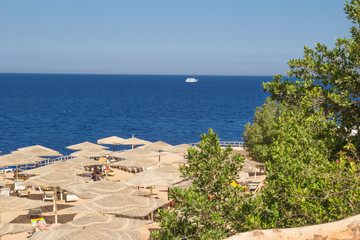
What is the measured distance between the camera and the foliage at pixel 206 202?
8.57 m

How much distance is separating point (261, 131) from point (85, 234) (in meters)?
20.7

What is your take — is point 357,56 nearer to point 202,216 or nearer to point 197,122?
point 202,216

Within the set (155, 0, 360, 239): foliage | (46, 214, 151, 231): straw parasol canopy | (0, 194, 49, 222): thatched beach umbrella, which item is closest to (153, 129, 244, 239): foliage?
(155, 0, 360, 239): foliage

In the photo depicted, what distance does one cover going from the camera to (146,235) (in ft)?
52.6

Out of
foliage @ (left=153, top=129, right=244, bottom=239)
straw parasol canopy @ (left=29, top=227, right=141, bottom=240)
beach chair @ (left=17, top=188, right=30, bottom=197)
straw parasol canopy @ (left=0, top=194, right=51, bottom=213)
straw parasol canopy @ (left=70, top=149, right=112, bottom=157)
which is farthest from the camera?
straw parasol canopy @ (left=70, top=149, right=112, bottom=157)

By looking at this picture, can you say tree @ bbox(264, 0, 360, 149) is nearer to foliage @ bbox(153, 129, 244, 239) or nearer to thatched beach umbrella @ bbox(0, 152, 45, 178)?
foliage @ bbox(153, 129, 244, 239)

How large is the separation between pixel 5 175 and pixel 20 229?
1764 cm

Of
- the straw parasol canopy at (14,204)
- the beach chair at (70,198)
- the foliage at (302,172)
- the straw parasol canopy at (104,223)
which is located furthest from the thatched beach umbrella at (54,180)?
the foliage at (302,172)

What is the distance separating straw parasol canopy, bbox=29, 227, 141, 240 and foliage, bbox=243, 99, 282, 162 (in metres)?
18.0

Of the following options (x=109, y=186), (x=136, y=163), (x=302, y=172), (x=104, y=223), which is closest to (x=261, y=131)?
(x=136, y=163)

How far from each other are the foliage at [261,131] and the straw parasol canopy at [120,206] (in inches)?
595

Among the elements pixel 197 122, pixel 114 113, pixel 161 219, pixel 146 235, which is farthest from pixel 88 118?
pixel 161 219

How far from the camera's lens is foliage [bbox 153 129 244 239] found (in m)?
8.57

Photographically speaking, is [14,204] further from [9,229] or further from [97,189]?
[97,189]
